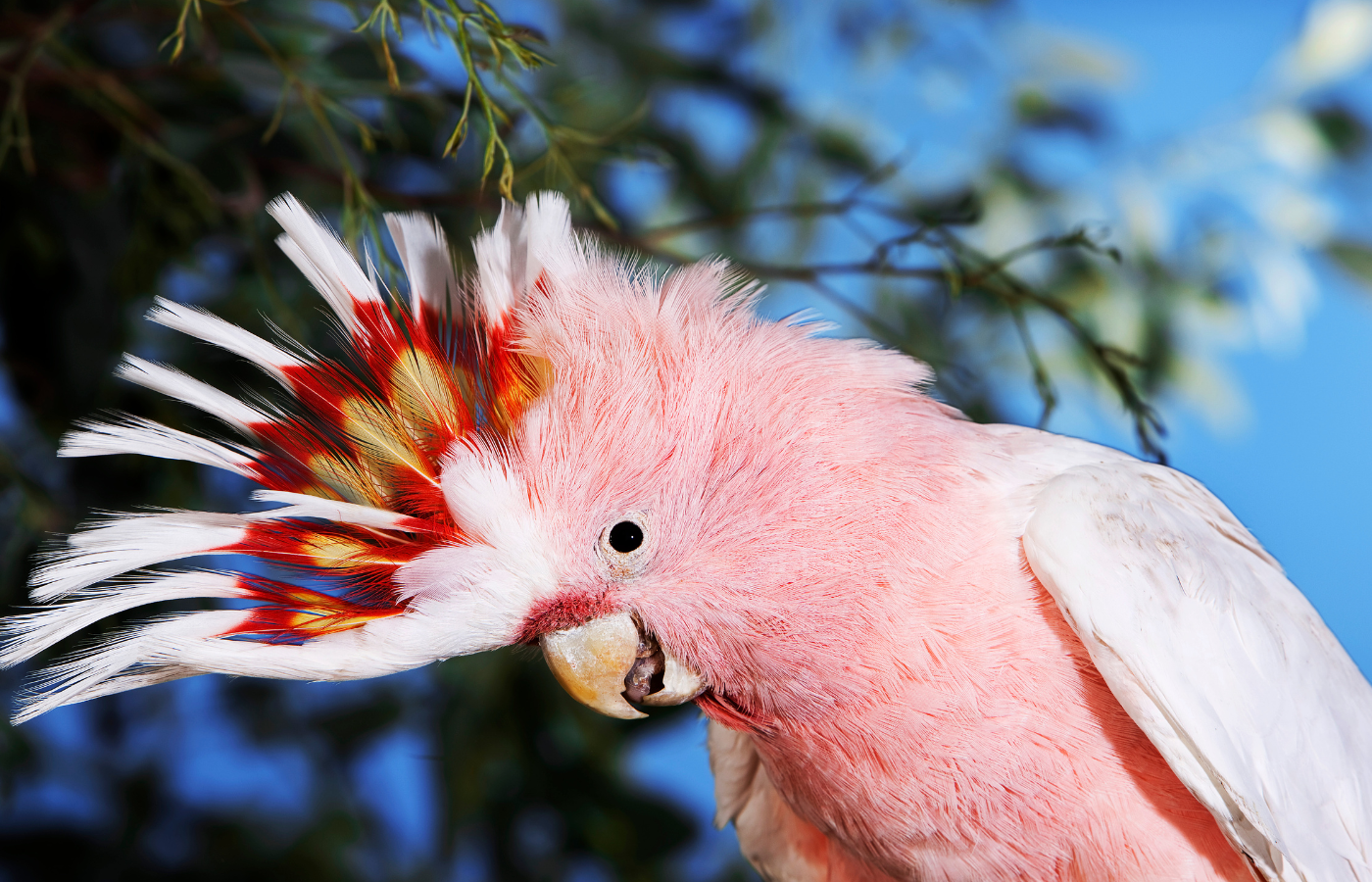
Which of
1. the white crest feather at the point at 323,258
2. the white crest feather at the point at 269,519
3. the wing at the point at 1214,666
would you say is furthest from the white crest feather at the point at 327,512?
the wing at the point at 1214,666

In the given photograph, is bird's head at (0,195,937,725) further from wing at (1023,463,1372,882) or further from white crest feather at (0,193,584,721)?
wing at (1023,463,1372,882)

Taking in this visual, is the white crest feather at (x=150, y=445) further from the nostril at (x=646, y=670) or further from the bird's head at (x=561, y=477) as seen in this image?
the nostril at (x=646, y=670)

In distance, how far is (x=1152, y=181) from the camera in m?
1.56

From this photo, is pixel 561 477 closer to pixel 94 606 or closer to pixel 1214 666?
pixel 94 606

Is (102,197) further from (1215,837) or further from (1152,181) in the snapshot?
(1152,181)

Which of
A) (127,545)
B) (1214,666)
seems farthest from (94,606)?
(1214,666)

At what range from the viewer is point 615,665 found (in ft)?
2.16

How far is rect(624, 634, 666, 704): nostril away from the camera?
0.67 meters

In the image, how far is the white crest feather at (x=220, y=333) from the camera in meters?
0.59

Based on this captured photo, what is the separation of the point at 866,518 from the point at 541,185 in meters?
0.62

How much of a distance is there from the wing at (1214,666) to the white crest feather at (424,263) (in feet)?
1.39

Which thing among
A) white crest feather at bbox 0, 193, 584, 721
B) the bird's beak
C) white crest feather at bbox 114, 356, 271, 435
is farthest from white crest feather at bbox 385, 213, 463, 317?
the bird's beak

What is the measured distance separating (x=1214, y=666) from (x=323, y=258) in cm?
62

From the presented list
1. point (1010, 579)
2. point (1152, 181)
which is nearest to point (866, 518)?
point (1010, 579)
